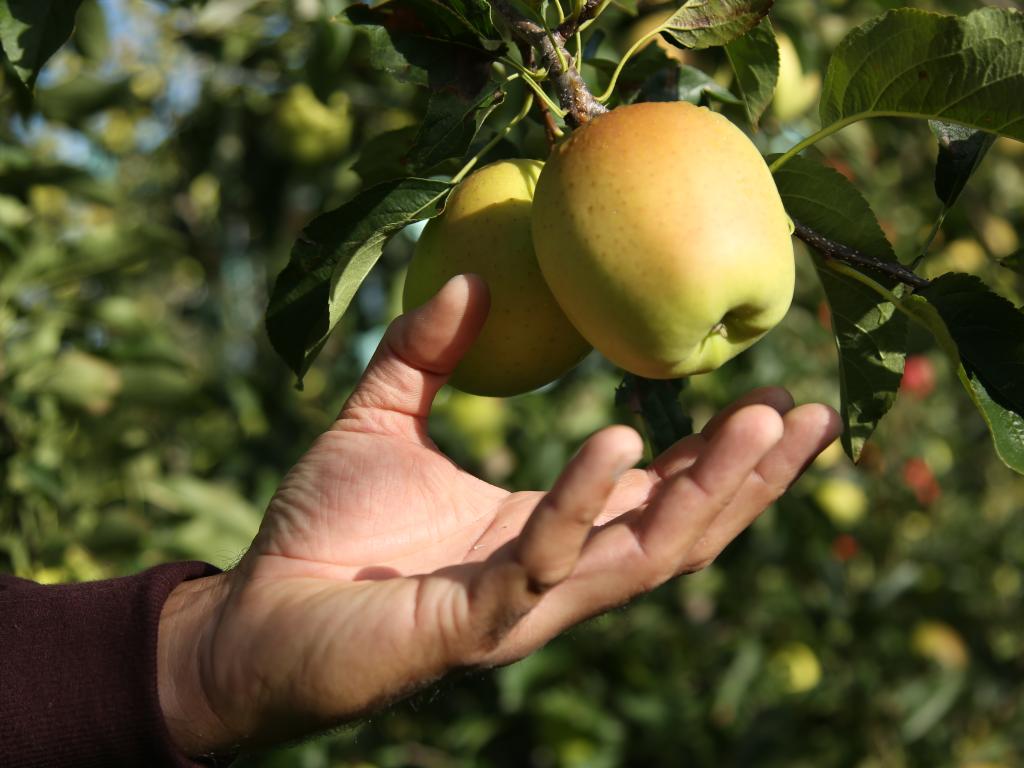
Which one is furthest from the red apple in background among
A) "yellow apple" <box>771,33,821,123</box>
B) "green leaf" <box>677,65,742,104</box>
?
"green leaf" <box>677,65,742,104</box>

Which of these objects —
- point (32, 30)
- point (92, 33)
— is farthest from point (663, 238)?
point (92, 33)

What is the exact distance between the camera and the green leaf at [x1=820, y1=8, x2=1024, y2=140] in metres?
0.78

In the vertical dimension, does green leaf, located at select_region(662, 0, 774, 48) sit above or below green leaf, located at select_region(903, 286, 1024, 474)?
above

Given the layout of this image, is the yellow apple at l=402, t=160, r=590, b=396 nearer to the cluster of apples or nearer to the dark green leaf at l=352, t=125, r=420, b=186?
the cluster of apples

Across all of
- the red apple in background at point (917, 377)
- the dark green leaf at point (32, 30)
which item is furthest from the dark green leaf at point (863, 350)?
the red apple in background at point (917, 377)

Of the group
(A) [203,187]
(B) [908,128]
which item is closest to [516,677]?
(B) [908,128]

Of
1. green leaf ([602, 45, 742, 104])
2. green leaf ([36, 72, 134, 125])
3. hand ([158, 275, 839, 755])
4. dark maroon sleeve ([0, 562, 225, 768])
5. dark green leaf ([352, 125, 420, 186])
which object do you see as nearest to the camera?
hand ([158, 275, 839, 755])

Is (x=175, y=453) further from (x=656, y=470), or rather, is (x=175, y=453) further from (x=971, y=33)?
(x=971, y=33)

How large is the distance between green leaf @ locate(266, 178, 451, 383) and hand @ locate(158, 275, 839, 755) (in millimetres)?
68

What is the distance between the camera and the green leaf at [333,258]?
871 millimetres

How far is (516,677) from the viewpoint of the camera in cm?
218

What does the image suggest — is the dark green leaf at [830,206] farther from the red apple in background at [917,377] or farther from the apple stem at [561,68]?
the red apple in background at [917,377]

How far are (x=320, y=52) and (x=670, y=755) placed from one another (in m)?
1.64

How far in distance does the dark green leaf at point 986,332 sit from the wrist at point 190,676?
2.15 ft
